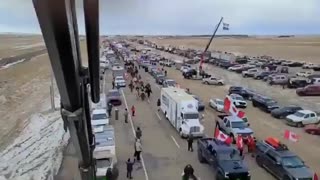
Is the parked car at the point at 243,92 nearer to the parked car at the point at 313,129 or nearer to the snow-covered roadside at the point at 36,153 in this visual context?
the parked car at the point at 313,129

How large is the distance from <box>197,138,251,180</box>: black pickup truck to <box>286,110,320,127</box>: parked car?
13.9 meters

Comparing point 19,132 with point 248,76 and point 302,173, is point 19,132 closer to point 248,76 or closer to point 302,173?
point 302,173

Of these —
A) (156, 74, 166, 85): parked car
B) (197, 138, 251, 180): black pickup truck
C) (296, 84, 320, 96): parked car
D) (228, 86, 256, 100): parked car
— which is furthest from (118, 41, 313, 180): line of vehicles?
(156, 74, 166, 85): parked car

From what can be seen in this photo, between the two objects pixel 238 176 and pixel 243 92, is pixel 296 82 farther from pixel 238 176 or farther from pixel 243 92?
pixel 238 176

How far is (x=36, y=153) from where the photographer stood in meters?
23.6

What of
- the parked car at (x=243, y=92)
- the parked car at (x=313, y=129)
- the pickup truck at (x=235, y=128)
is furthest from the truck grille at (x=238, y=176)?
the parked car at (x=243, y=92)

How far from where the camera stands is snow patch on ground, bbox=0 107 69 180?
1948 cm

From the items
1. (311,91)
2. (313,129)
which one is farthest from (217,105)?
(311,91)

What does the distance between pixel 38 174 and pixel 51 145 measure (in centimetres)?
617

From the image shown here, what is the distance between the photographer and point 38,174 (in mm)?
19062

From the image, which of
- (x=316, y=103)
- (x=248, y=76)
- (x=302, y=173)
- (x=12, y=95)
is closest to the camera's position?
(x=302, y=173)

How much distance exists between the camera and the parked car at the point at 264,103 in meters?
38.3

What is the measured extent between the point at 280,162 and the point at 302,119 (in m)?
15.1

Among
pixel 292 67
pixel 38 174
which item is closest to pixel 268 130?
pixel 38 174
